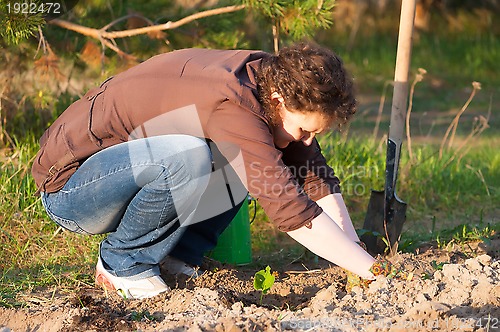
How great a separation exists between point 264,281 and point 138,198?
1.79 ft

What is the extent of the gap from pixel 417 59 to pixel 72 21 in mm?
4603

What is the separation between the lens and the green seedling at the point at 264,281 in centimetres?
285

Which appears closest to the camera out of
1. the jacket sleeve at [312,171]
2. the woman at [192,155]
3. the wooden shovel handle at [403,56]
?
the woman at [192,155]

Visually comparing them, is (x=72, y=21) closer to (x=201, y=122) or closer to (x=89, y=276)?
(x=89, y=276)

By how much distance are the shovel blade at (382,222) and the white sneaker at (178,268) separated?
2.62ft

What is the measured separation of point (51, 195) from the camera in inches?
113

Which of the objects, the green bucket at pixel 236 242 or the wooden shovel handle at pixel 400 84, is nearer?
the green bucket at pixel 236 242

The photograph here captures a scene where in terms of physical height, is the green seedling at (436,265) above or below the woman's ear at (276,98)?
below

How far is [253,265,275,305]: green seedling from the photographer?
2.85 meters

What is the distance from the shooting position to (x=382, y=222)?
3.57 meters

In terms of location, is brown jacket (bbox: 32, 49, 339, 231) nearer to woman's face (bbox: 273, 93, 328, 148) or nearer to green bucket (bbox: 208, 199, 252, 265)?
woman's face (bbox: 273, 93, 328, 148)

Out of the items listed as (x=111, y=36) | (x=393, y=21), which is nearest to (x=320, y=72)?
(x=111, y=36)

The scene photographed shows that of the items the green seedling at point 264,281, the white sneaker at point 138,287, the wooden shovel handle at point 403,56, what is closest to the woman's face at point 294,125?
the green seedling at point 264,281

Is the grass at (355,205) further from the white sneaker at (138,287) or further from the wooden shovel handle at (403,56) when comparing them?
the wooden shovel handle at (403,56)
